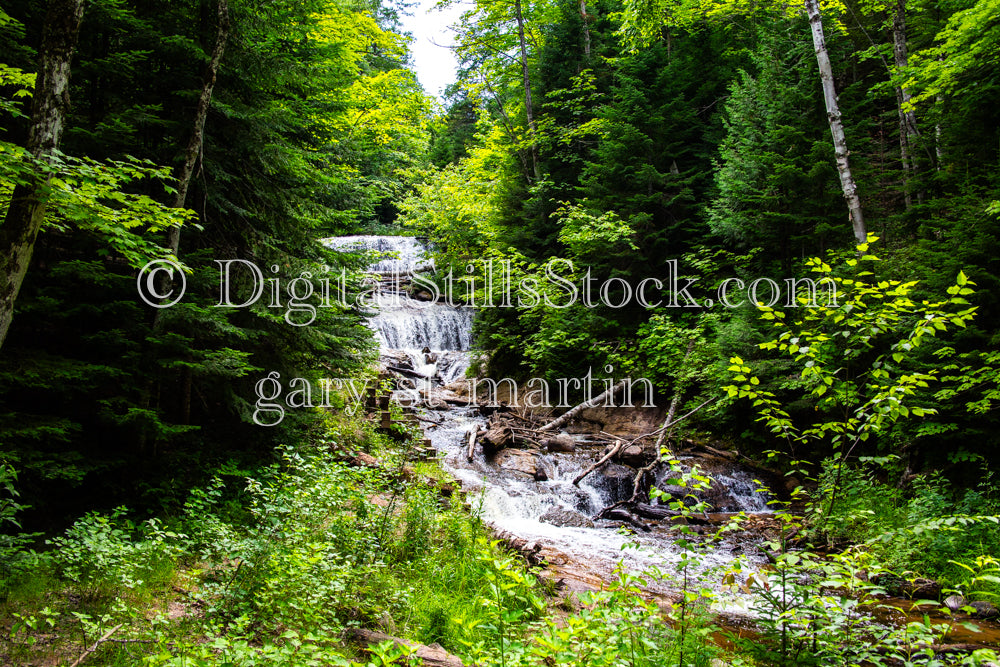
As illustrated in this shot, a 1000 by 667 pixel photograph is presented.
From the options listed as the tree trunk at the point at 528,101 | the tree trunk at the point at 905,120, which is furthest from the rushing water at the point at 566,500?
the tree trunk at the point at 528,101

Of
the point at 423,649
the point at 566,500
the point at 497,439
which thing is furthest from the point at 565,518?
the point at 423,649

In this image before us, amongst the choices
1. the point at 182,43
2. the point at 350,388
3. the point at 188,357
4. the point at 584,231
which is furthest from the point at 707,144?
the point at 188,357

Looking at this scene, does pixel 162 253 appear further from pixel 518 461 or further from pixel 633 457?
pixel 633 457

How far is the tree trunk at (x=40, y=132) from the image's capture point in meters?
3.52

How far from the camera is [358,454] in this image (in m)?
8.18

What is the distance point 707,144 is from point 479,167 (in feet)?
27.4

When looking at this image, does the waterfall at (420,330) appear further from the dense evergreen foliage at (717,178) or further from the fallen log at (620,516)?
the fallen log at (620,516)

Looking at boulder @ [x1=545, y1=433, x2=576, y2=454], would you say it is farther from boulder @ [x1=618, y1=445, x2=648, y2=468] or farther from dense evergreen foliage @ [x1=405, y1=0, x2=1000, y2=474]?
dense evergreen foliage @ [x1=405, y1=0, x2=1000, y2=474]

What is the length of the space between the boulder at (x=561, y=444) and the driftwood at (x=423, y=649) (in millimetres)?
7278

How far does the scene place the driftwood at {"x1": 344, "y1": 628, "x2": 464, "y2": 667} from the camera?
3.42m

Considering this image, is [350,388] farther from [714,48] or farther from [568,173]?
[714,48]

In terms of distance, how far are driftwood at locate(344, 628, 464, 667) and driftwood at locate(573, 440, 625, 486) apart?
5701mm

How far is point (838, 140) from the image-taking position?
8242 millimetres

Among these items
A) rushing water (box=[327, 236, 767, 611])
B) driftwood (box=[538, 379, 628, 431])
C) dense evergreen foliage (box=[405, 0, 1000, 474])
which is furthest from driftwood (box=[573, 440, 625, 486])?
driftwood (box=[538, 379, 628, 431])
